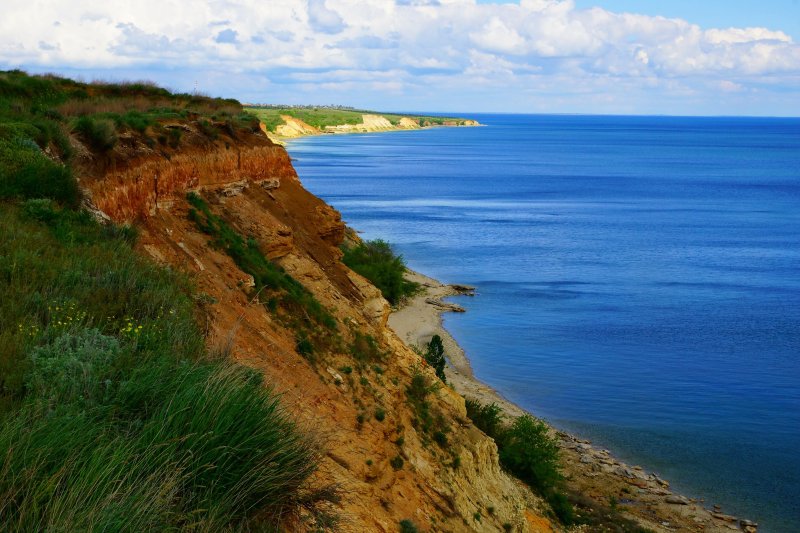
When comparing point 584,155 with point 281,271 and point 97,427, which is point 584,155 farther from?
point 97,427

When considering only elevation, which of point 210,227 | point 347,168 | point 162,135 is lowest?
point 347,168

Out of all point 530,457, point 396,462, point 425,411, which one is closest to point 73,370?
point 396,462

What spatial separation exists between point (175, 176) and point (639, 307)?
3696 centimetres

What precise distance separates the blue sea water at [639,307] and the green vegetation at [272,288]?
1459 cm

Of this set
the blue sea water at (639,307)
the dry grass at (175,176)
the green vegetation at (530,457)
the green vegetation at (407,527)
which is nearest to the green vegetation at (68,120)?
the dry grass at (175,176)

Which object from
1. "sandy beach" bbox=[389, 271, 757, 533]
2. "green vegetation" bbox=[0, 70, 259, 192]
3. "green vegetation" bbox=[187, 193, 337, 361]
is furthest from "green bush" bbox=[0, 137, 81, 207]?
"sandy beach" bbox=[389, 271, 757, 533]

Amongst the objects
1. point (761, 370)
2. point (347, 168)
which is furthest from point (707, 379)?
point (347, 168)

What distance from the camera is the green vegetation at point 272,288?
1780cm

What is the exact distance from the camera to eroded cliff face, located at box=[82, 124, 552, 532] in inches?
531

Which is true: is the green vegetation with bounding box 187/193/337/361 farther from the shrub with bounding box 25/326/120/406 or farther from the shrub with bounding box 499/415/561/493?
the shrub with bounding box 25/326/120/406

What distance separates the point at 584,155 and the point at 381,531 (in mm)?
179182

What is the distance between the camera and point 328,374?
54.9 ft

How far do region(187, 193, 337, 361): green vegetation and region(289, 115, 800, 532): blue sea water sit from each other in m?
14.6

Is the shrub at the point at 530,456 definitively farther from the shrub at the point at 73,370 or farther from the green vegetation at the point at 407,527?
the shrub at the point at 73,370
